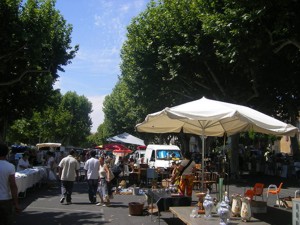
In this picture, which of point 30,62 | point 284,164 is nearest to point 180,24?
point 30,62

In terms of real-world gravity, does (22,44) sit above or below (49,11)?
below

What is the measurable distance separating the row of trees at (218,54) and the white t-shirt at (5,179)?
11.1m

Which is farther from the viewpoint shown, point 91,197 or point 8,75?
point 8,75

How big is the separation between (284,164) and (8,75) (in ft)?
61.0

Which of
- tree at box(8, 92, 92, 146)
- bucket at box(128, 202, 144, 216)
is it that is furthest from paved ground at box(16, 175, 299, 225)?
tree at box(8, 92, 92, 146)

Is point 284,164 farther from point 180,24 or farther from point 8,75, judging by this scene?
point 8,75

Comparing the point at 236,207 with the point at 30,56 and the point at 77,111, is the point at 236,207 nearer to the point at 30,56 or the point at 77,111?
the point at 30,56

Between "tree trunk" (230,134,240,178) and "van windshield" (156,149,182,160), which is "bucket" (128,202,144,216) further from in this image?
"tree trunk" (230,134,240,178)

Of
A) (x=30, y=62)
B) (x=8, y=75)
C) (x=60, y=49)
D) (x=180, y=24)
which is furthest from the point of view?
(x=60, y=49)

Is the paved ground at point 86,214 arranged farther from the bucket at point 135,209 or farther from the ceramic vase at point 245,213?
the ceramic vase at point 245,213

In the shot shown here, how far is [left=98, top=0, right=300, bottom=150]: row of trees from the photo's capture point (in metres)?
16.1

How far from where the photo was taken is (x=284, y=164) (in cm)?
2875

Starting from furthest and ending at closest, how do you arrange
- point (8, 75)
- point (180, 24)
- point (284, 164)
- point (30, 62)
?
point (284, 164) → point (180, 24) → point (8, 75) → point (30, 62)

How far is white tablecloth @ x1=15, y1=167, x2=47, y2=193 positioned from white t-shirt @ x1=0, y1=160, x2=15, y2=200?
25.7ft
